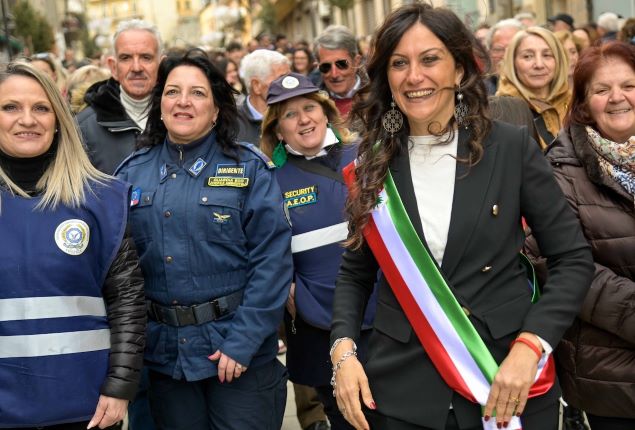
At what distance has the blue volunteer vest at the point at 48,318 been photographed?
9.93 feet

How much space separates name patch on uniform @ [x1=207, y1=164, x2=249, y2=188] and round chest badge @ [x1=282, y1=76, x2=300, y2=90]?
33.2 inches

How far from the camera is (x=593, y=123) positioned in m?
3.40

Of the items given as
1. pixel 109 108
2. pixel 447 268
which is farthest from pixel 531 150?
pixel 109 108

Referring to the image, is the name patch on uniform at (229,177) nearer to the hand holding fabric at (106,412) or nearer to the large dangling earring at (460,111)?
the hand holding fabric at (106,412)

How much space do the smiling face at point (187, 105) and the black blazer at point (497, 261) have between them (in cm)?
146

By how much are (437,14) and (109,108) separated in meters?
3.17

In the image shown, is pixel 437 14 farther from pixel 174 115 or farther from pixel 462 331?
pixel 174 115

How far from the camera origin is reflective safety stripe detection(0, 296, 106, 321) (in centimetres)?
302

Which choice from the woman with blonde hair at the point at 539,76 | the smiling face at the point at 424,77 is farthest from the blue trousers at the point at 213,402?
the woman with blonde hair at the point at 539,76

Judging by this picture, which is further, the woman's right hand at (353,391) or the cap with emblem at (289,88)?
the cap with emblem at (289,88)

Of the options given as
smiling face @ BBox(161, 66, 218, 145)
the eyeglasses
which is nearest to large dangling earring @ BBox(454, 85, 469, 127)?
smiling face @ BBox(161, 66, 218, 145)

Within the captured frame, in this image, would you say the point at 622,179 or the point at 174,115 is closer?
the point at 622,179

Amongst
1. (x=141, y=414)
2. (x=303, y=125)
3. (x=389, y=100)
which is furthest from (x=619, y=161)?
(x=141, y=414)

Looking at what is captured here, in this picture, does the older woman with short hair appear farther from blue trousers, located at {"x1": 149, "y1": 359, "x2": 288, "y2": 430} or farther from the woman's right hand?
blue trousers, located at {"x1": 149, "y1": 359, "x2": 288, "y2": 430}
